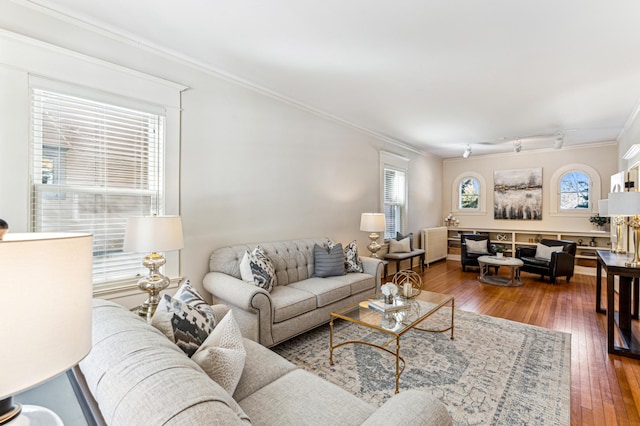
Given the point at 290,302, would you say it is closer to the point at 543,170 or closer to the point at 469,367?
the point at 469,367

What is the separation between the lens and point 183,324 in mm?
1429

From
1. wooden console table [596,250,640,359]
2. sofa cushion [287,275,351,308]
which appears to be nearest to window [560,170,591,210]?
wooden console table [596,250,640,359]

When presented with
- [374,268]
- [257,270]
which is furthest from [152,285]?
[374,268]

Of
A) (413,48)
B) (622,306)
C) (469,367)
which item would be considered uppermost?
(413,48)

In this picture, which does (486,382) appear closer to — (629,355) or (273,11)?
(629,355)

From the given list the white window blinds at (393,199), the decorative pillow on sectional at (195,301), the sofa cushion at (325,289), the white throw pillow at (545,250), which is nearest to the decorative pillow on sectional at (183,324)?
the decorative pillow on sectional at (195,301)

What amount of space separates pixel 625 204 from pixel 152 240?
4.23m

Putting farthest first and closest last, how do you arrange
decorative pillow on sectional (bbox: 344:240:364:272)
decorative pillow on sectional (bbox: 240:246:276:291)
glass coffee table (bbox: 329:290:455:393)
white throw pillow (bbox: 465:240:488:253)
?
white throw pillow (bbox: 465:240:488:253)
decorative pillow on sectional (bbox: 344:240:364:272)
decorative pillow on sectional (bbox: 240:246:276:291)
glass coffee table (bbox: 329:290:455:393)

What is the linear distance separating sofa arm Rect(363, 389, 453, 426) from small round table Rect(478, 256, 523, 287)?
4915 millimetres

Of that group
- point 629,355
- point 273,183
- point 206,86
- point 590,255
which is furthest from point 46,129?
point 590,255

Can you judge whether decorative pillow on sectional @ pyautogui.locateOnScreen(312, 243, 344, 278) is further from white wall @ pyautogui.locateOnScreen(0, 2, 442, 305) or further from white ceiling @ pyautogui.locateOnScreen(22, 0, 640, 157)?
white ceiling @ pyautogui.locateOnScreen(22, 0, 640, 157)

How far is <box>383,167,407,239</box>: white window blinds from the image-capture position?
6.04m

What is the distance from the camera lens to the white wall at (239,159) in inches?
94.4

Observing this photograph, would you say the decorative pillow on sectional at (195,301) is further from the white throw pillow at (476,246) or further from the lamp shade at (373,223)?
the white throw pillow at (476,246)
